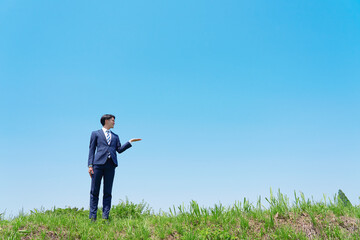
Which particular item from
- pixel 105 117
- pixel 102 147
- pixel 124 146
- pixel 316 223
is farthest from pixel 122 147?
pixel 316 223

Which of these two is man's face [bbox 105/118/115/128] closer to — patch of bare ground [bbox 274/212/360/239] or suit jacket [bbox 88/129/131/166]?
suit jacket [bbox 88/129/131/166]

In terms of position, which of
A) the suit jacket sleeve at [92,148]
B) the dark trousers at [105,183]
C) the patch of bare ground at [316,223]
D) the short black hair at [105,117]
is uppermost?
the short black hair at [105,117]

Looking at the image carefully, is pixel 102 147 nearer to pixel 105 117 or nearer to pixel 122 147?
pixel 122 147

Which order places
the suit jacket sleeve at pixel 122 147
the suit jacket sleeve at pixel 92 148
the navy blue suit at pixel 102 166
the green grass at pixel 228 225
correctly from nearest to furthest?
the green grass at pixel 228 225, the navy blue suit at pixel 102 166, the suit jacket sleeve at pixel 92 148, the suit jacket sleeve at pixel 122 147

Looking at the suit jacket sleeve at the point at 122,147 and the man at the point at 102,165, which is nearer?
the man at the point at 102,165

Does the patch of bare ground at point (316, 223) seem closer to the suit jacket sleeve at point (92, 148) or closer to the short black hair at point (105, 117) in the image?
the suit jacket sleeve at point (92, 148)

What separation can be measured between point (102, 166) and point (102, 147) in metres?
0.53

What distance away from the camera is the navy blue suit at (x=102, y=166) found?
8.46 m

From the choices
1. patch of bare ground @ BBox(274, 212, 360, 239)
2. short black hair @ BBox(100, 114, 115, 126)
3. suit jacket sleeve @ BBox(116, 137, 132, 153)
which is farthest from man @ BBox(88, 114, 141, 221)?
patch of bare ground @ BBox(274, 212, 360, 239)

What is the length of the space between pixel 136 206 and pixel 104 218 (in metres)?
1.94

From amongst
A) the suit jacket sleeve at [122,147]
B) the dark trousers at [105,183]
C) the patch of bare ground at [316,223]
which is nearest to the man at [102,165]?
the dark trousers at [105,183]

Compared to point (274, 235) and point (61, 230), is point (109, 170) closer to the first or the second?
point (61, 230)

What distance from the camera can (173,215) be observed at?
300 inches

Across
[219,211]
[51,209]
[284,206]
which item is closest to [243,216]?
[219,211]
